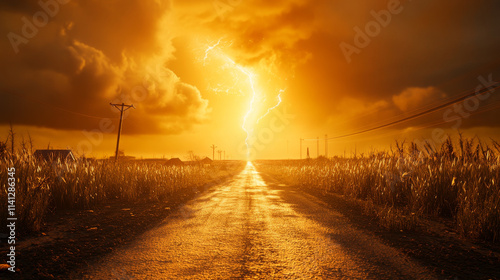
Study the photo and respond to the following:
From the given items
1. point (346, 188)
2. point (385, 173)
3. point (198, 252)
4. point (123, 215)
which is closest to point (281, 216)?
point (198, 252)

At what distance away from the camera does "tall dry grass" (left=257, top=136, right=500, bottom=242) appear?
6191 mm

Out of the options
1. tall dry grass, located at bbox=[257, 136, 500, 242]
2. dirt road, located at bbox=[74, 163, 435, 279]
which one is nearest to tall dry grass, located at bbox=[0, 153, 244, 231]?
dirt road, located at bbox=[74, 163, 435, 279]

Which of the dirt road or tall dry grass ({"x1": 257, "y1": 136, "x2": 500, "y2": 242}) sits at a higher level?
tall dry grass ({"x1": 257, "y1": 136, "x2": 500, "y2": 242})

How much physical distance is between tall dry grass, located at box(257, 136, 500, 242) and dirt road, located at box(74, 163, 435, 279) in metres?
Answer: 2.07

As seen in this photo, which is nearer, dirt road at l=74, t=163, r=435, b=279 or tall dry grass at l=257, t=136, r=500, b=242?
dirt road at l=74, t=163, r=435, b=279

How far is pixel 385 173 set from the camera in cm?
1166

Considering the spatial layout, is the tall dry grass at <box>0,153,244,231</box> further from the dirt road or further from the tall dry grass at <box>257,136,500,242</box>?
the tall dry grass at <box>257,136,500,242</box>

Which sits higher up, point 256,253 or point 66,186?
point 66,186

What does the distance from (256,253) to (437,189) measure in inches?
278

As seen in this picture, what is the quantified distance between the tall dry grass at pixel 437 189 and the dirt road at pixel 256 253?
2069 mm

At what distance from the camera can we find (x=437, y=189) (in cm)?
878

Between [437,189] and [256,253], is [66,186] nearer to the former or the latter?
[256,253]

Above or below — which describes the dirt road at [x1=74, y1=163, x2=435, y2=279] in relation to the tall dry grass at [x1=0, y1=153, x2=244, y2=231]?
below

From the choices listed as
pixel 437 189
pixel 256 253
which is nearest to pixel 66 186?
pixel 256 253
